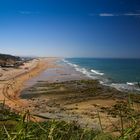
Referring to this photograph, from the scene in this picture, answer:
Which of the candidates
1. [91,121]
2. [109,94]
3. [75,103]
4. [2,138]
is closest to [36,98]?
[75,103]

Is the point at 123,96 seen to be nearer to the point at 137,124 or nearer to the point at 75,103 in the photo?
the point at 75,103

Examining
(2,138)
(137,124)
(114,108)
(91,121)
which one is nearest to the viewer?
(137,124)

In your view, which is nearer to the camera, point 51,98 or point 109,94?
point 51,98

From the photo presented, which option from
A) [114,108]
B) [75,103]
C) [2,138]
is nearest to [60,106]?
[75,103]

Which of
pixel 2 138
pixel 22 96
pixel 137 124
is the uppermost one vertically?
pixel 137 124

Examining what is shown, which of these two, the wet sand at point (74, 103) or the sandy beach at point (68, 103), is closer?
the wet sand at point (74, 103)

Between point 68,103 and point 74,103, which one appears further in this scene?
point 74,103

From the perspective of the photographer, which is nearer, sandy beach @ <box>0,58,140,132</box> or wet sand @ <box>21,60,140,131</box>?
wet sand @ <box>21,60,140,131</box>

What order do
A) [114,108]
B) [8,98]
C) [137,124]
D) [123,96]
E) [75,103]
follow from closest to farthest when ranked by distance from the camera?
[137,124]
[114,108]
[75,103]
[8,98]
[123,96]

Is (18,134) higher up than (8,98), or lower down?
higher up
